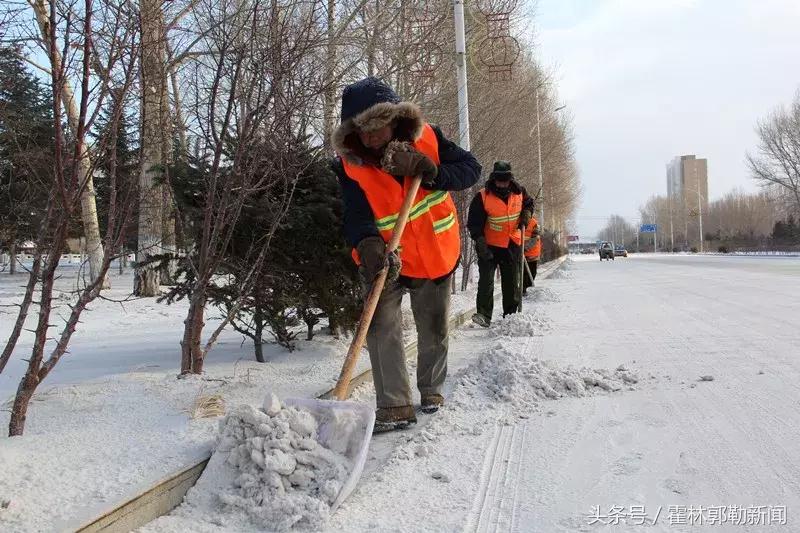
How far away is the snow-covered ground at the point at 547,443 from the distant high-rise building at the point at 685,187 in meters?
110

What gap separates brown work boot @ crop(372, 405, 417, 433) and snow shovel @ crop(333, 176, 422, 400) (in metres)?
0.32

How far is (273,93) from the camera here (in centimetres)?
347

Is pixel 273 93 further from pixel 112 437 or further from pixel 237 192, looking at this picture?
pixel 112 437

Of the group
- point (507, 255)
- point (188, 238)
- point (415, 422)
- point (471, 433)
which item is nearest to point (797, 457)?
point (471, 433)

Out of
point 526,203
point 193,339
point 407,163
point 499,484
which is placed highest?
point 526,203

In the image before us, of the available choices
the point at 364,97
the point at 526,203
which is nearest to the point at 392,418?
the point at 364,97

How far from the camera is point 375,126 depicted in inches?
132

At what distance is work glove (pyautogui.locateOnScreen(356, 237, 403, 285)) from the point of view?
3.23m

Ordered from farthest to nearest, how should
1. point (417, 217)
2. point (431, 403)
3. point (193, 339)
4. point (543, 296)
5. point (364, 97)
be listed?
point (543, 296) < point (193, 339) < point (431, 403) < point (417, 217) < point (364, 97)

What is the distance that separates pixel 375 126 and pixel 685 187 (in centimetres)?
11627

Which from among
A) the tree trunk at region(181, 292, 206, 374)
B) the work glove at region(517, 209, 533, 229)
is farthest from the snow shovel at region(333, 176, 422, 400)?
the work glove at region(517, 209, 533, 229)

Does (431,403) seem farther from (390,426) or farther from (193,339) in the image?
(193,339)

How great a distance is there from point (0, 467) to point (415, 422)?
1889 mm

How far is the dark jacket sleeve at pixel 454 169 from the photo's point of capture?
3.54 meters
